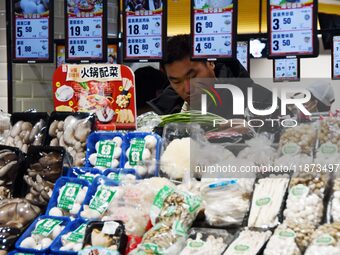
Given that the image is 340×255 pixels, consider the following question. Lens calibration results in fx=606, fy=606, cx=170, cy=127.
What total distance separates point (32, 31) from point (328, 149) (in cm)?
413

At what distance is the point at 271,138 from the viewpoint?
260cm

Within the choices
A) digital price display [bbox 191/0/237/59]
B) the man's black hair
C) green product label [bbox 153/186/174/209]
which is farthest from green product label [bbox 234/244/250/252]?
digital price display [bbox 191/0/237/59]

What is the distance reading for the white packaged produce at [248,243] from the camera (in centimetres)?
205

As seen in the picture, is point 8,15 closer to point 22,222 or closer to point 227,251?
point 22,222

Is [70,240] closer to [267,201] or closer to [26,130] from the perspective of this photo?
[267,201]

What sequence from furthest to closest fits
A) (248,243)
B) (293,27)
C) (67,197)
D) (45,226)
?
(293,27), (67,197), (45,226), (248,243)

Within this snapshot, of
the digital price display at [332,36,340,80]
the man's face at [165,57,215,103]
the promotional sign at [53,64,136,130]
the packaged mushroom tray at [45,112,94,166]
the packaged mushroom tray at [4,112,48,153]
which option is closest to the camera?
the packaged mushroom tray at [45,112,94,166]

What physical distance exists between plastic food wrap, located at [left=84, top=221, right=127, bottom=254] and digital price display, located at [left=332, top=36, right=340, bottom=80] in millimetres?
5561

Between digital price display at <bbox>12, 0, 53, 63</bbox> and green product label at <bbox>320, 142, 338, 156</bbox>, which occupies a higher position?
digital price display at <bbox>12, 0, 53, 63</bbox>

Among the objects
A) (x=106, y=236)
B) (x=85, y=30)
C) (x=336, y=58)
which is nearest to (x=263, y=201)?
(x=106, y=236)

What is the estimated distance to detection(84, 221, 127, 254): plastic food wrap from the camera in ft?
7.19

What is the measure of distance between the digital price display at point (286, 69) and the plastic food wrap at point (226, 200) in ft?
20.8

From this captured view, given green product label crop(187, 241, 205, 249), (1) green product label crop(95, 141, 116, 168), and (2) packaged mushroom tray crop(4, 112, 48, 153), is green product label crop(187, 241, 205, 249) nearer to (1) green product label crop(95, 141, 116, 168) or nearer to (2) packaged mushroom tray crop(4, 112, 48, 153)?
(1) green product label crop(95, 141, 116, 168)

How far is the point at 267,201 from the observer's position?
2.27 meters
